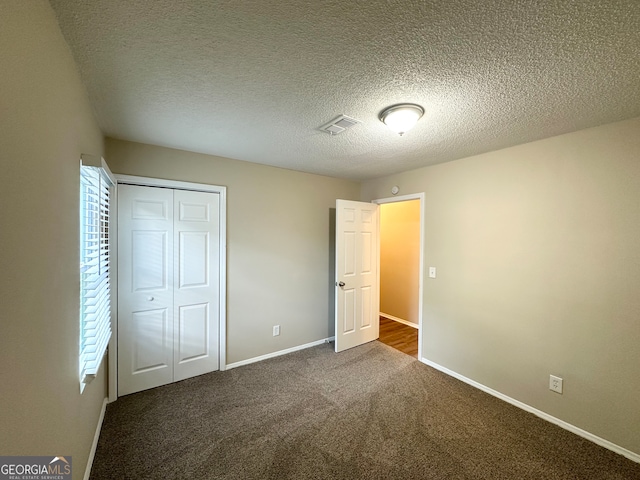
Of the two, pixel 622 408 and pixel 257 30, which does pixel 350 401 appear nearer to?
pixel 622 408

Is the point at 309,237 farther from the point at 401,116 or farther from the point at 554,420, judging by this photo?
the point at 554,420

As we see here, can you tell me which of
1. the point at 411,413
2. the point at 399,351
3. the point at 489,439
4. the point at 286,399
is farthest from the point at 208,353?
the point at 489,439

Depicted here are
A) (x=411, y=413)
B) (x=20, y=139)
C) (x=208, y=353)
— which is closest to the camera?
(x=20, y=139)

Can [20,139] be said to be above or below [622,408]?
above

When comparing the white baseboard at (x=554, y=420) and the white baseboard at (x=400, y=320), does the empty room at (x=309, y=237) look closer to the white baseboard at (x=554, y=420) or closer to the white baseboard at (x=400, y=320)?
the white baseboard at (x=554, y=420)

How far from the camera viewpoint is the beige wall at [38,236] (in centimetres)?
73

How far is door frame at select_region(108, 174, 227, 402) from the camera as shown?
2289 mm

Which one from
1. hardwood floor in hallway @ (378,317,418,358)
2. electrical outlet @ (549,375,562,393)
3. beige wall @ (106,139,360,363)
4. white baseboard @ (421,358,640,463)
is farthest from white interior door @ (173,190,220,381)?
electrical outlet @ (549,375,562,393)

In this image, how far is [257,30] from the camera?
110cm

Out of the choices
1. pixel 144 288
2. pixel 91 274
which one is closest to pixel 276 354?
pixel 144 288

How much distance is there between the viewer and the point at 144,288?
245cm

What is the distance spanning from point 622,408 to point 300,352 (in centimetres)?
287

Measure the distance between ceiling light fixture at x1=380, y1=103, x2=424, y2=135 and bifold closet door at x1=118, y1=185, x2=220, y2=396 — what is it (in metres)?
1.96

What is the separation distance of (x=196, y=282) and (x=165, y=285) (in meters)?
0.28
